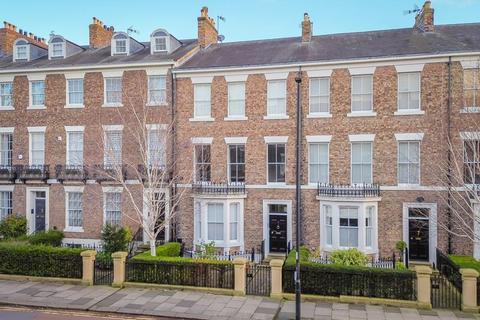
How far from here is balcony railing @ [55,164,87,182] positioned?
22922 millimetres

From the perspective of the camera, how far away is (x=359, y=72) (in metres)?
20.1

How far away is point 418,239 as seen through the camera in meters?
19.6

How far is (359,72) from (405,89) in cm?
235

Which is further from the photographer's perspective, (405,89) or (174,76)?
(174,76)

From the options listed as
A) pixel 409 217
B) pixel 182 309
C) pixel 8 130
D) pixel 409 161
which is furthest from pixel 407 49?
pixel 8 130

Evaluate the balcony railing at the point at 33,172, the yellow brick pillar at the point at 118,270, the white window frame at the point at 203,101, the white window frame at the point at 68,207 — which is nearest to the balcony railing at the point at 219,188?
the white window frame at the point at 203,101

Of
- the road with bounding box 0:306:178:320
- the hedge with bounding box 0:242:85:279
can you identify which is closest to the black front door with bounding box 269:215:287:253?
the hedge with bounding box 0:242:85:279

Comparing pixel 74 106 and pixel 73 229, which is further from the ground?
pixel 74 106

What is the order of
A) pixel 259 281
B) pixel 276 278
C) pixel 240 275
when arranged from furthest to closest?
1. pixel 259 281
2. pixel 240 275
3. pixel 276 278

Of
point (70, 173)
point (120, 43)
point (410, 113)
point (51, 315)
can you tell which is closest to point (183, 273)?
point (51, 315)

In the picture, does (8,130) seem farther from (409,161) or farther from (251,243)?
(409,161)

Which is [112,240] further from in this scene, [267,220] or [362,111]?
[362,111]

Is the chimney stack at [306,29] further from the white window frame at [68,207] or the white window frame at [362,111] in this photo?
the white window frame at [68,207]

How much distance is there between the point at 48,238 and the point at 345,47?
62.8 ft
